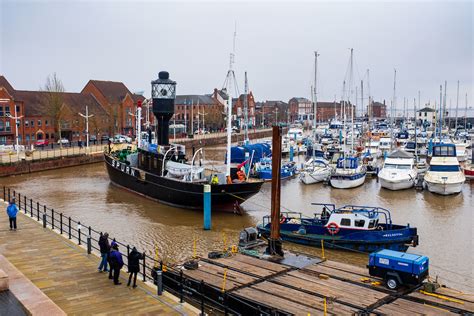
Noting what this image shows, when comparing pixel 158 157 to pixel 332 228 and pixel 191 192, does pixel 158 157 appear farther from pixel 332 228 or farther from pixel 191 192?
pixel 332 228

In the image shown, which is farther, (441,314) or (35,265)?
(35,265)

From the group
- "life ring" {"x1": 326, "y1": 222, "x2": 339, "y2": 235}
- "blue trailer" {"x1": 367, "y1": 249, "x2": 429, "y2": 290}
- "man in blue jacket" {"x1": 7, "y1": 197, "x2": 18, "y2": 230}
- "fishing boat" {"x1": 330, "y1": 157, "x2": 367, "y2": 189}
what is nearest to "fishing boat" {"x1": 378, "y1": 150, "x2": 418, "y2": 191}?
"fishing boat" {"x1": 330, "y1": 157, "x2": 367, "y2": 189}

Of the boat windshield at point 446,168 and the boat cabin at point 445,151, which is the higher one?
the boat cabin at point 445,151

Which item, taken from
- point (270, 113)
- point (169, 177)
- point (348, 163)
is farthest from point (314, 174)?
point (270, 113)

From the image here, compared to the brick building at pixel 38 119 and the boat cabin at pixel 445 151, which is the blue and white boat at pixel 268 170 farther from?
the brick building at pixel 38 119

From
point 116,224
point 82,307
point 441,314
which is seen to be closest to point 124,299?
point 82,307

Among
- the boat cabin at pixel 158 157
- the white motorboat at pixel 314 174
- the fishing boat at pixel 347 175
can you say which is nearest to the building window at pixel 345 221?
the boat cabin at pixel 158 157

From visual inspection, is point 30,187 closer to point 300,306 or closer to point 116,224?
point 116,224

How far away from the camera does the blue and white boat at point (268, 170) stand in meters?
49.6

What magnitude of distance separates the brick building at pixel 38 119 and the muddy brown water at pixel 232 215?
24168mm

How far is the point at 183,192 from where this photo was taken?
34.2m

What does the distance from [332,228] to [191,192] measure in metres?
11.9

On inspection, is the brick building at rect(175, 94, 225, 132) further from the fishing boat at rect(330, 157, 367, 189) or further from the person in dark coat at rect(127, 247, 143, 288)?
the person in dark coat at rect(127, 247, 143, 288)

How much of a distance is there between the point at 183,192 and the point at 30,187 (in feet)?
62.2
